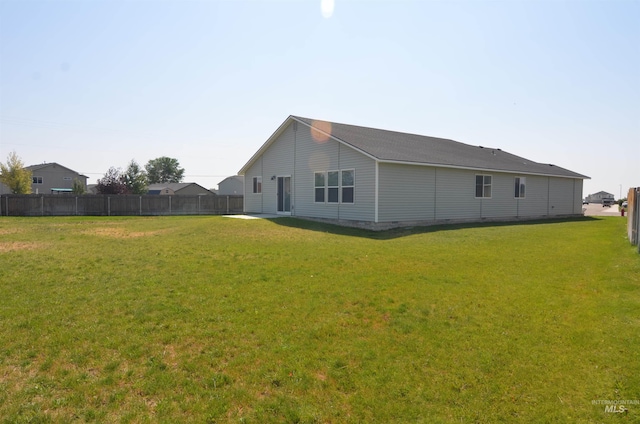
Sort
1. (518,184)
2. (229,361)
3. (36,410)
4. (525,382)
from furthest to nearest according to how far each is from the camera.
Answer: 1. (518,184)
2. (229,361)
3. (525,382)
4. (36,410)

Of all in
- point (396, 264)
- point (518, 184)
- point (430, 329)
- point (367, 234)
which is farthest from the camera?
point (518, 184)

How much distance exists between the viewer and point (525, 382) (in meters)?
3.92

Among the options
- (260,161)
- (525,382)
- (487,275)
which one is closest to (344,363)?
→ (525,382)

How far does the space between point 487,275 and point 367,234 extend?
282 inches

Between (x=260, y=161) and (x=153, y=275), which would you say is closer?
(x=153, y=275)

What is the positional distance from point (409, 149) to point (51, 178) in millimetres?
59740

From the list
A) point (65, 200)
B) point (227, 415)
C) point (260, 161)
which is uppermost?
point (260, 161)

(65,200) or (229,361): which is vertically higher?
(65,200)

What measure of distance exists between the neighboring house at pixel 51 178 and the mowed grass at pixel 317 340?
5836 cm

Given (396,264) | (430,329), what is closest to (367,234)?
(396,264)

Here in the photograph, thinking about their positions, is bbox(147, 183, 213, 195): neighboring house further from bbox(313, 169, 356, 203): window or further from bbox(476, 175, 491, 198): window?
bbox(476, 175, 491, 198): window

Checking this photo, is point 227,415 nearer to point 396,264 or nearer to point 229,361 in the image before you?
point 229,361

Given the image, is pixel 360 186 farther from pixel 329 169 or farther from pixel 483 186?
pixel 483 186

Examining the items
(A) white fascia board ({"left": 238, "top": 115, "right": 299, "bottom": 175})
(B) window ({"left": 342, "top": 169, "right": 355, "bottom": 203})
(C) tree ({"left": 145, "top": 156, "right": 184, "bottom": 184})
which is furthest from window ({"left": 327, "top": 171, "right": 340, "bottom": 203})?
(C) tree ({"left": 145, "top": 156, "right": 184, "bottom": 184})
